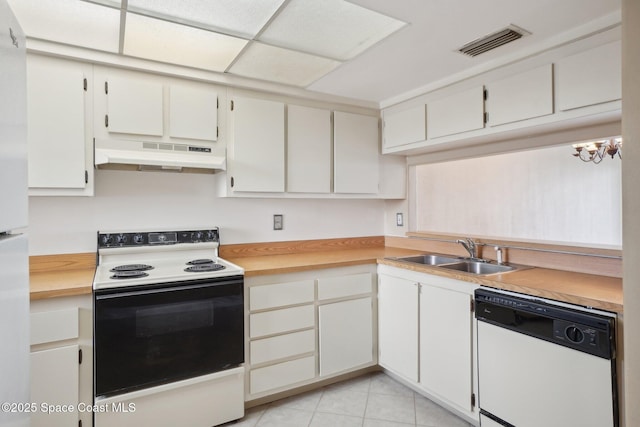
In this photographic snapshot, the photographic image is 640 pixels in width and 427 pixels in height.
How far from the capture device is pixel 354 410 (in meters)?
2.26

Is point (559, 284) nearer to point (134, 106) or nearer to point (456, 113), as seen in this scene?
point (456, 113)

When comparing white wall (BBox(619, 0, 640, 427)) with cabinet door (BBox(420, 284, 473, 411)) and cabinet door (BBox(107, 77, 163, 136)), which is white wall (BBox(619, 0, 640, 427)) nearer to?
cabinet door (BBox(420, 284, 473, 411))

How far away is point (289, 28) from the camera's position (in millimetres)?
1791

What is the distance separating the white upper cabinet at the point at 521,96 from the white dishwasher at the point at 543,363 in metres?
1.03

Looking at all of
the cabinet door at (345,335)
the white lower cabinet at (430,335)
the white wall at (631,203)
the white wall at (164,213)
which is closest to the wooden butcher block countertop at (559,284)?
the white lower cabinet at (430,335)

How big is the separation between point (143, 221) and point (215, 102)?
95 centimetres

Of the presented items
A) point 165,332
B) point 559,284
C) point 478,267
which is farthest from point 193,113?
point 559,284

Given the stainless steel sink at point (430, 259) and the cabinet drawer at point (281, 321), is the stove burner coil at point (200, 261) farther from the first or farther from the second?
the stainless steel sink at point (430, 259)

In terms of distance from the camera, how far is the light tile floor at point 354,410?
2123 mm

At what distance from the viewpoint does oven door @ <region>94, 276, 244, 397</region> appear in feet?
5.82

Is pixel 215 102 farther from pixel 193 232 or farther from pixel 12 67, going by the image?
pixel 12 67

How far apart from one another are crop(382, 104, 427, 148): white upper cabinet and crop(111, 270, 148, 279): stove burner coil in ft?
6.92

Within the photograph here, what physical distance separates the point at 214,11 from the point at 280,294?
1618 mm

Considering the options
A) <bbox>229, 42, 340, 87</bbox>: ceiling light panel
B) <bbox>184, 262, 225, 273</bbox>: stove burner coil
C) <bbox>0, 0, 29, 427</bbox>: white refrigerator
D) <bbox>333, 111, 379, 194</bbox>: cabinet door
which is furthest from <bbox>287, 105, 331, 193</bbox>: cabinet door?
<bbox>0, 0, 29, 427</bbox>: white refrigerator
